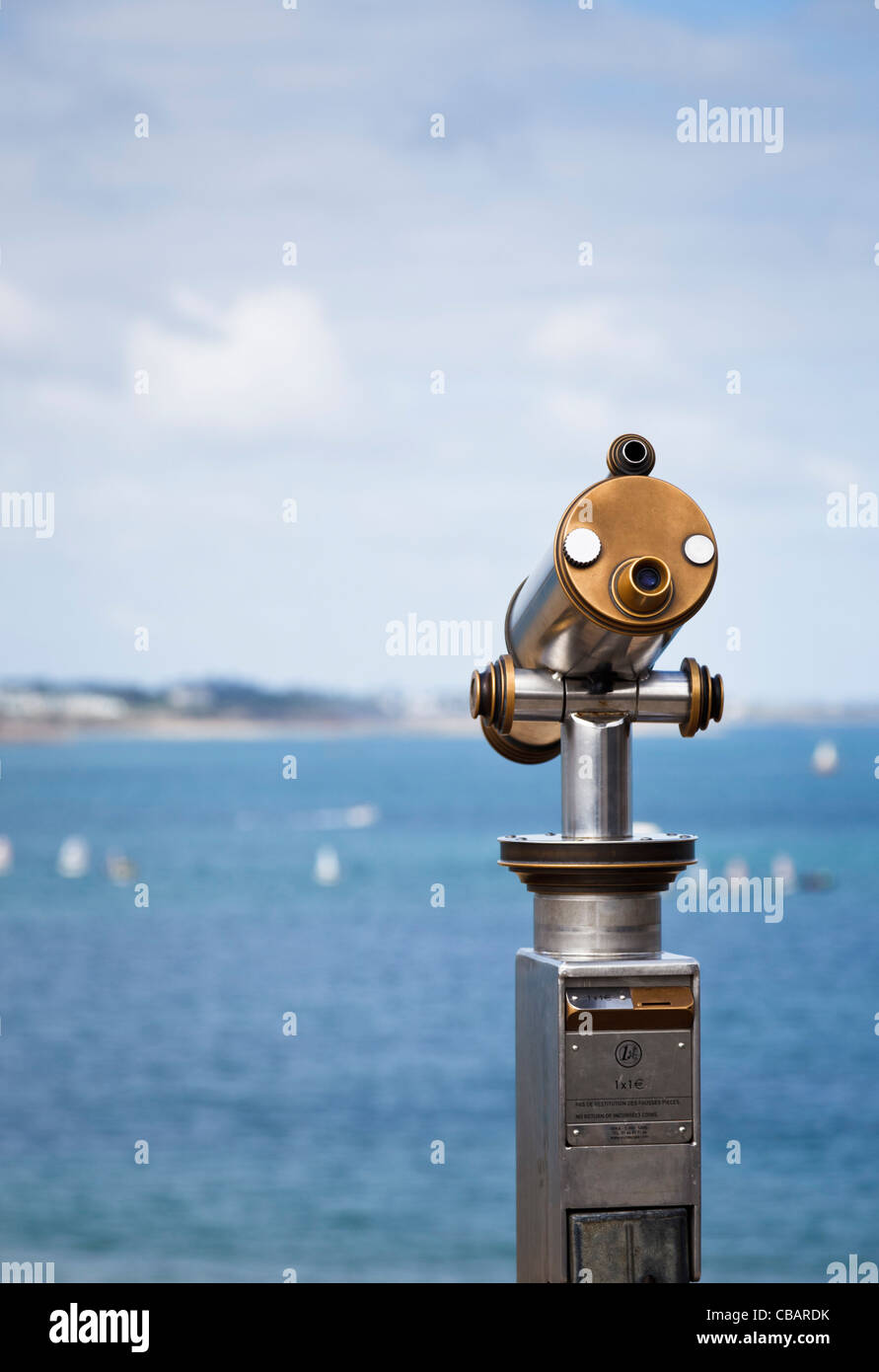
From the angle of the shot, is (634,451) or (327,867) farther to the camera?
(327,867)

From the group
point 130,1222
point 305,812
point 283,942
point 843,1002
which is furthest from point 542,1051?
point 305,812

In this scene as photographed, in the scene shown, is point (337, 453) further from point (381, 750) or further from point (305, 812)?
point (381, 750)

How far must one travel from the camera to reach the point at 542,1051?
241cm

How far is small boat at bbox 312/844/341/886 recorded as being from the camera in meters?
41.6

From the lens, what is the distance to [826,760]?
5609 cm

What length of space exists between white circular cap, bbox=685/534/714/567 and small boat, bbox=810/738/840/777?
2112 inches

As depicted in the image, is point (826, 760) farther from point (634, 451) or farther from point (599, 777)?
point (634, 451)

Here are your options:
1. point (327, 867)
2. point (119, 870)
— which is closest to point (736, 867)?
point (327, 867)

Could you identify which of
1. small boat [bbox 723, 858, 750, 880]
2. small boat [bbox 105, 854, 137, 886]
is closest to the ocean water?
small boat [bbox 105, 854, 137, 886]

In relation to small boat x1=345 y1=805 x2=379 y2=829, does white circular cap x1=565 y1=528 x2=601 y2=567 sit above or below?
above

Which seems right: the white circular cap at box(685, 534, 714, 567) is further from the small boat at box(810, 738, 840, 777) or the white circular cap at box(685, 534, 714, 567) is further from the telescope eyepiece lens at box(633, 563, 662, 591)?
the small boat at box(810, 738, 840, 777)

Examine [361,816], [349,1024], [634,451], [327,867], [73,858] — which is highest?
[634,451]

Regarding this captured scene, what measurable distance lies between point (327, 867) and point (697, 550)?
41177 millimetres
